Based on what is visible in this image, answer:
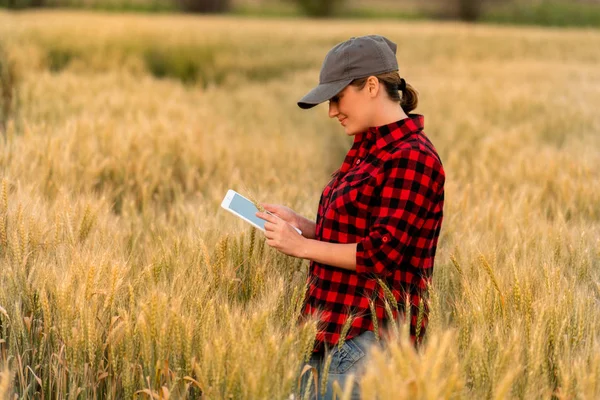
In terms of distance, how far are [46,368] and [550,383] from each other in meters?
1.22

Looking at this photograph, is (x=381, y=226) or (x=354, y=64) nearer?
(x=381, y=226)

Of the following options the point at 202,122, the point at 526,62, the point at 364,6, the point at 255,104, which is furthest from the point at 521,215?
the point at 364,6

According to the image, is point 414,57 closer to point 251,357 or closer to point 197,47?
point 197,47

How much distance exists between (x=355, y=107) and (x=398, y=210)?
330 mm

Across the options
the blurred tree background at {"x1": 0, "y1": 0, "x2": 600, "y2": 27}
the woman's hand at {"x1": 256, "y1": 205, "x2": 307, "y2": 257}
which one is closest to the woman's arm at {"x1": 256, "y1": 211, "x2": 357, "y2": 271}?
the woman's hand at {"x1": 256, "y1": 205, "x2": 307, "y2": 257}

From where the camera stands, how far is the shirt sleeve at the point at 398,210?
181cm

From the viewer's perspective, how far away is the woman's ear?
194 centimetres

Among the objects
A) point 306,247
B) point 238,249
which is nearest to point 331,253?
point 306,247

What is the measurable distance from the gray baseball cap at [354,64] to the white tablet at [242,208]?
1.09ft

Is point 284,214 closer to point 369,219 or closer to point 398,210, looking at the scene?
point 369,219

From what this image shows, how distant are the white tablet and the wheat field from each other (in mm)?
131

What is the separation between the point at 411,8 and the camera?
107 feet

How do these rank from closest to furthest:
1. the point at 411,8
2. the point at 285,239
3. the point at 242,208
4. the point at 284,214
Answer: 1. the point at 285,239
2. the point at 242,208
3. the point at 284,214
4. the point at 411,8

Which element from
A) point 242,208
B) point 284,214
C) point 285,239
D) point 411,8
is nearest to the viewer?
point 285,239
